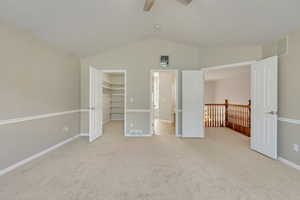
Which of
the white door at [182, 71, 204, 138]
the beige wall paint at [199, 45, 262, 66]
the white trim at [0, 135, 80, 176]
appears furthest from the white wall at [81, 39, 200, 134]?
the white trim at [0, 135, 80, 176]

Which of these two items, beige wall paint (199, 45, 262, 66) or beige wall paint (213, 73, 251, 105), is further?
beige wall paint (213, 73, 251, 105)

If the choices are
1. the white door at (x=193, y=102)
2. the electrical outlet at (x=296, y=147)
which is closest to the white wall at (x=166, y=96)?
the white door at (x=193, y=102)

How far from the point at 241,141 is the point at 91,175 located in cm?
391

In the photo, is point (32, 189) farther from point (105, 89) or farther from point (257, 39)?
point (105, 89)

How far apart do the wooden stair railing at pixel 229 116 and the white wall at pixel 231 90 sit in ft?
5.85

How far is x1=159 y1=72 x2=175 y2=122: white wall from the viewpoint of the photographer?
293 inches

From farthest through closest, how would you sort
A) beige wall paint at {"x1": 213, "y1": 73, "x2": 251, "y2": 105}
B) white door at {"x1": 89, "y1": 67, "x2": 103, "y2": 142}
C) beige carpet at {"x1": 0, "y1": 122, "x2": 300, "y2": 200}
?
1. beige wall paint at {"x1": 213, "y1": 73, "x2": 251, "y2": 105}
2. white door at {"x1": 89, "y1": 67, "x2": 103, "y2": 142}
3. beige carpet at {"x1": 0, "y1": 122, "x2": 300, "y2": 200}

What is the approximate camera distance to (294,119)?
2.62m

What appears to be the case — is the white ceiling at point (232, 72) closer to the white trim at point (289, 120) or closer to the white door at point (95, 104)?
the white trim at point (289, 120)

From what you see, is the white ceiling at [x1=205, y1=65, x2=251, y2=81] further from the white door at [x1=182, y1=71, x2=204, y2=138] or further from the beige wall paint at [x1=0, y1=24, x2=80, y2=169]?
the beige wall paint at [x1=0, y1=24, x2=80, y2=169]

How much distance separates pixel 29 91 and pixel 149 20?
2.98 meters

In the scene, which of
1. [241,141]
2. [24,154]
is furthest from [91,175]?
[241,141]

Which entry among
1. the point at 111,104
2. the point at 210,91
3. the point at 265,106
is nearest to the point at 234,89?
the point at 210,91

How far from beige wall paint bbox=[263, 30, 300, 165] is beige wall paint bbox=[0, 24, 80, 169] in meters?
4.89
